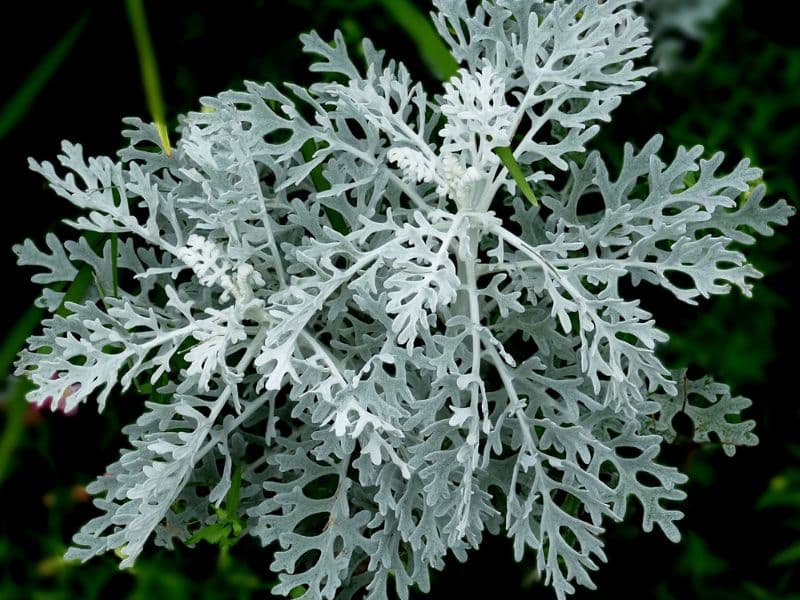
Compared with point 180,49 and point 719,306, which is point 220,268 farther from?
point 719,306

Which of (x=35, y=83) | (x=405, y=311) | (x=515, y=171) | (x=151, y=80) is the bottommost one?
(x=405, y=311)

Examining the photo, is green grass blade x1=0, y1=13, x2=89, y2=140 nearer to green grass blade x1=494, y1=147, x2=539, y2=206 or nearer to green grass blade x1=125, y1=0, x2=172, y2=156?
green grass blade x1=125, y1=0, x2=172, y2=156

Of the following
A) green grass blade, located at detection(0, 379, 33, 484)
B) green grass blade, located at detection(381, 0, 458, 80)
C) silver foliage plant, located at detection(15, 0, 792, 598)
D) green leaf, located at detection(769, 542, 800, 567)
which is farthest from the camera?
green leaf, located at detection(769, 542, 800, 567)

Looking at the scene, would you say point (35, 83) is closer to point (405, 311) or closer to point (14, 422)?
point (14, 422)

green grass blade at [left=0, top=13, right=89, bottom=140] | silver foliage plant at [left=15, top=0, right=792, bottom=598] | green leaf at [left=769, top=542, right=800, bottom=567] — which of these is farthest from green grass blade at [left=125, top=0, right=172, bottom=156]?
green leaf at [left=769, top=542, right=800, bottom=567]

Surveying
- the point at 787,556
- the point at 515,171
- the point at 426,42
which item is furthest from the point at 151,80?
the point at 787,556
